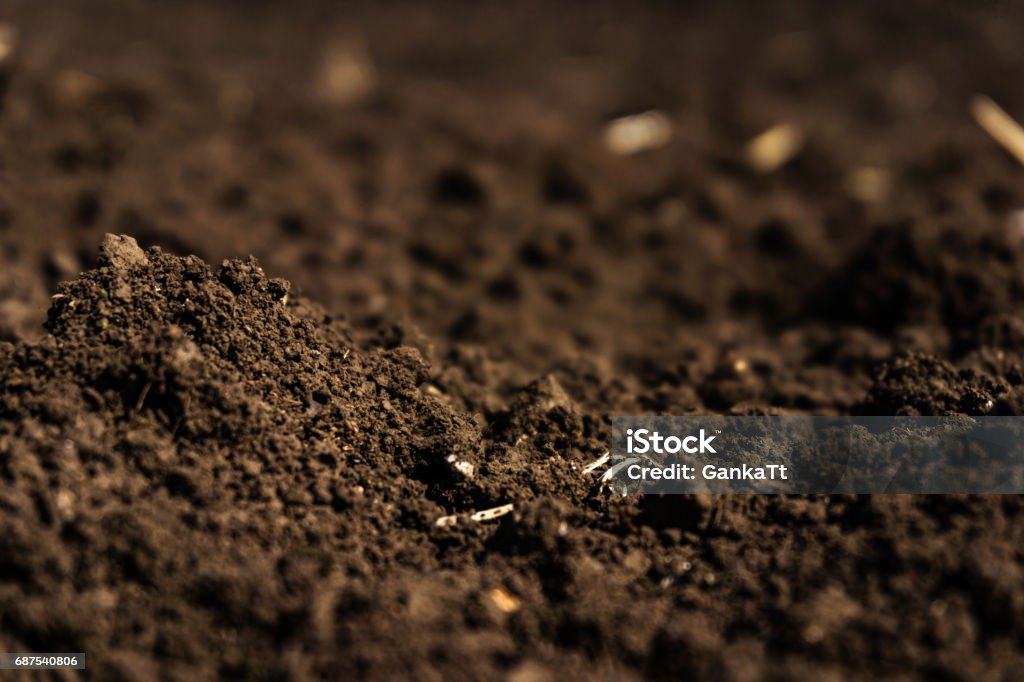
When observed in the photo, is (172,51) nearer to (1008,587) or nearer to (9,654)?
(9,654)

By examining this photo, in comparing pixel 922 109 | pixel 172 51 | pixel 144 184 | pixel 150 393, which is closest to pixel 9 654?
pixel 150 393

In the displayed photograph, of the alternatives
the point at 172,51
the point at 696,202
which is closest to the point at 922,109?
the point at 696,202

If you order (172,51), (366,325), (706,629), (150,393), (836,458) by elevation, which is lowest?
(706,629)

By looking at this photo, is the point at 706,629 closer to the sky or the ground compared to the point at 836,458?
closer to the ground

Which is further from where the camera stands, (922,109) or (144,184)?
(922,109)

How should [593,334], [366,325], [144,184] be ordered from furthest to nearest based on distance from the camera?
[144,184]
[593,334]
[366,325]

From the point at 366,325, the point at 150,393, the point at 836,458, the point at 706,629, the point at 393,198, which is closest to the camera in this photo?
the point at 706,629
